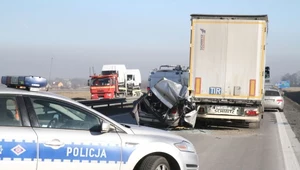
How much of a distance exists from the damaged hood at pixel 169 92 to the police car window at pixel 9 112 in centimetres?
856

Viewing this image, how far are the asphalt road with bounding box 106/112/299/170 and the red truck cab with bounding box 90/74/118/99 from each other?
18.7 m

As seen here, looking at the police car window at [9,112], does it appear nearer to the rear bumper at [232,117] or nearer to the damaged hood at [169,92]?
the damaged hood at [169,92]

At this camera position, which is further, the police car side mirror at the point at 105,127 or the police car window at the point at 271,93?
the police car window at the point at 271,93

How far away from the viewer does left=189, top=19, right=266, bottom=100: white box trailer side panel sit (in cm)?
1416

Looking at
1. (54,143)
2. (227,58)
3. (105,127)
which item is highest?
(227,58)

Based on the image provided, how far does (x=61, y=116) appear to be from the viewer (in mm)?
5770

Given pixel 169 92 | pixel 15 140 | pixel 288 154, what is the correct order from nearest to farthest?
1. pixel 15 140
2. pixel 288 154
3. pixel 169 92

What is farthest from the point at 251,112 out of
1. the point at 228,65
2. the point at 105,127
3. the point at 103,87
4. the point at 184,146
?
the point at 103,87

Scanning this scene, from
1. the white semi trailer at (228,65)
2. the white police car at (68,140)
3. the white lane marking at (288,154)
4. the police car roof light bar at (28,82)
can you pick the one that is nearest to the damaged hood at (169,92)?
the white semi trailer at (228,65)

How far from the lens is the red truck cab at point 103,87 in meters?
34.2

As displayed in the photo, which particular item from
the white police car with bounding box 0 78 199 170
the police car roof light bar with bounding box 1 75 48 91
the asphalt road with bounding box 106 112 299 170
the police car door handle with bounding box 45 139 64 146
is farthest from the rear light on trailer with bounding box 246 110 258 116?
the police car door handle with bounding box 45 139 64 146

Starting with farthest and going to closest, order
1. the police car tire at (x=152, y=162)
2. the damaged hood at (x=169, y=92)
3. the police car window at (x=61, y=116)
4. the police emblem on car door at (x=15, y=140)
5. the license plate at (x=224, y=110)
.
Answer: the license plate at (x=224, y=110), the damaged hood at (x=169, y=92), the police car tire at (x=152, y=162), the police car window at (x=61, y=116), the police emblem on car door at (x=15, y=140)

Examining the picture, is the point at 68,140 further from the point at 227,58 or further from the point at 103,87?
the point at 103,87

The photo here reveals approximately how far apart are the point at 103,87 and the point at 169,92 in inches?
816
